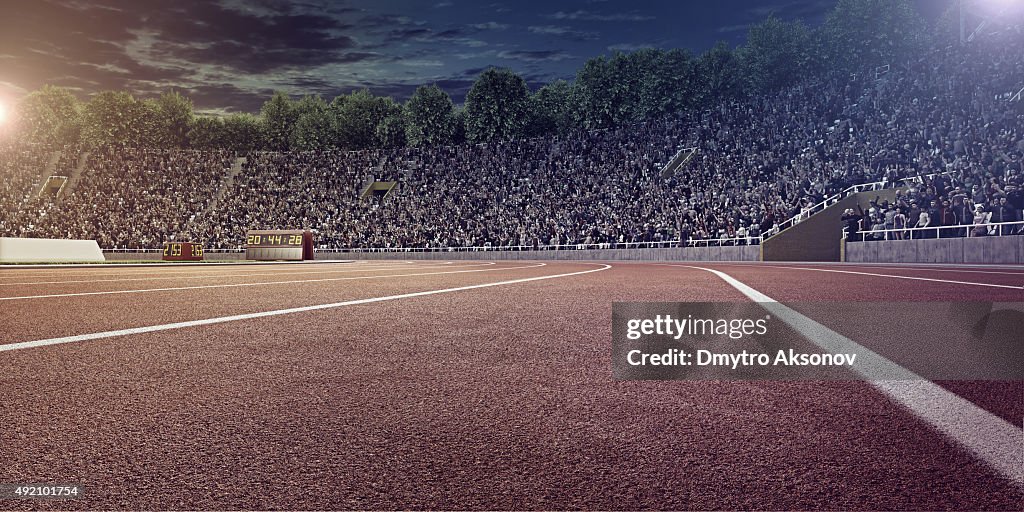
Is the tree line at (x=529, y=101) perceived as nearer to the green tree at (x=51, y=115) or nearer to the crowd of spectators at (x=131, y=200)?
the green tree at (x=51, y=115)

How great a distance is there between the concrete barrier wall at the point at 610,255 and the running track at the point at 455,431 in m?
28.7

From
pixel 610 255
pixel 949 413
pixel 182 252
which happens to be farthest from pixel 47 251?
pixel 949 413

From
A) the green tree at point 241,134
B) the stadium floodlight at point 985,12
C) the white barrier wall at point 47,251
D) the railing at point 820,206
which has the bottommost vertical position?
the white barrier wall at point 47,251

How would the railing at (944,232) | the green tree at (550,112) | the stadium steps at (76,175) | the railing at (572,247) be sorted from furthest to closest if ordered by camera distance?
the green tree at (550,112) < the stadium steps at (76,175) < the railing at (572,247) < the railing at (944,232)

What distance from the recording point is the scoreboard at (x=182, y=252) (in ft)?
129

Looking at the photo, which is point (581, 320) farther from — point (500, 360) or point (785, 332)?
point (500, 360)

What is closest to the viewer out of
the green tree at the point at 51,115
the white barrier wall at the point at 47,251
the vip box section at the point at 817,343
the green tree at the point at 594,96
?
the vip box section at the point at 817,343

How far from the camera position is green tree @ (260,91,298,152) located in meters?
110

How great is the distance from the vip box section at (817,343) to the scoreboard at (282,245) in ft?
121

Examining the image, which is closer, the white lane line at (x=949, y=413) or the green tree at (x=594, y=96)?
the white lane line at (x=949, y=413)

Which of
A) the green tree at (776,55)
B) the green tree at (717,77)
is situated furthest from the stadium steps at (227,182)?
the green tree at (776,55)

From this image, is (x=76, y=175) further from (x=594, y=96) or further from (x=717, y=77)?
(x=717, y=77)

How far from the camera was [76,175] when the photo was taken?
239 ft

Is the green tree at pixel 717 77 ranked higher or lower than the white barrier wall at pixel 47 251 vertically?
higher
